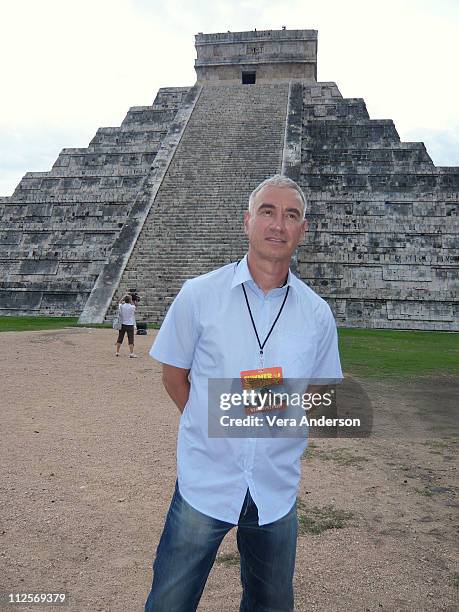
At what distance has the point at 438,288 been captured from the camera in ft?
59.5

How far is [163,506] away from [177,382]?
2439mm

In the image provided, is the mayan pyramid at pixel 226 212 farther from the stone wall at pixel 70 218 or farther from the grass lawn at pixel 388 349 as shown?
the grass lawn at pixel 388 349

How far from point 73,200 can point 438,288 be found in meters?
14.8

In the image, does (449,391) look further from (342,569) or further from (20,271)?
(20,271)

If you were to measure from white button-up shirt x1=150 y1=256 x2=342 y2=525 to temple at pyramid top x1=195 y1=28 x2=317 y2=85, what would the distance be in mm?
29967

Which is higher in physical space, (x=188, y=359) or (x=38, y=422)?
(x=188, y=359)

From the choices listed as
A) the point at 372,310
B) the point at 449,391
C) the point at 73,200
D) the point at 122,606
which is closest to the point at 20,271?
the point at 73,200

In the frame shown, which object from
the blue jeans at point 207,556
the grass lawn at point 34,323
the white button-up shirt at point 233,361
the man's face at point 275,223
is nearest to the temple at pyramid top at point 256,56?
the grass lawn at point 34,323

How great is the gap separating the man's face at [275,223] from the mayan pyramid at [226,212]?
14508 millimetres

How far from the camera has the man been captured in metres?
2.12

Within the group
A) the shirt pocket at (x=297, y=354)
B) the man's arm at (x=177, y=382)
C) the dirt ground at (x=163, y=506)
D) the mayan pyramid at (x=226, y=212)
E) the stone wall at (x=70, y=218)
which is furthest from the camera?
the stone wall at (x=70, y=218)

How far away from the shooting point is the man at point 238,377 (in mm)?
2117

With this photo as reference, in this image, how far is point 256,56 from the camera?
96.7ft

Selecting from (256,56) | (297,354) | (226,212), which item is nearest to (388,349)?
(226,212)
